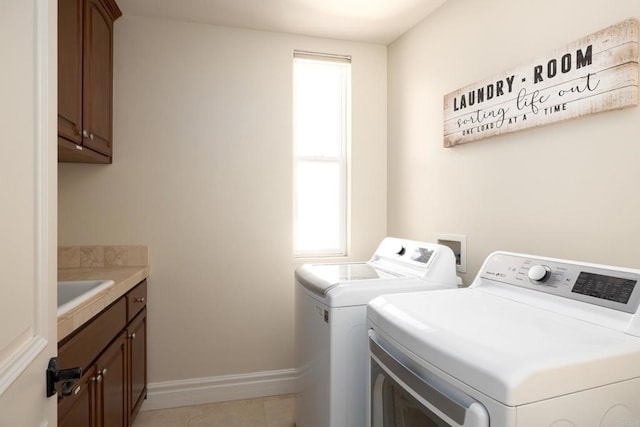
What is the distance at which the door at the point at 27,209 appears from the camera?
0.61 m

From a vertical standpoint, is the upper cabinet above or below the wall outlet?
above

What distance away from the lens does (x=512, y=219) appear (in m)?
1.76

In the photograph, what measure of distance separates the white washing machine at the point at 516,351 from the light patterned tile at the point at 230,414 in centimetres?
126

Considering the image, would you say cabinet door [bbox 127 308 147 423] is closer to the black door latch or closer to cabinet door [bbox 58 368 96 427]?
cabinet door [bbox 58 368 96 427]

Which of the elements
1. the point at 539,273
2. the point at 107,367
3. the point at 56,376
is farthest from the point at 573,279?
the point at 107,367

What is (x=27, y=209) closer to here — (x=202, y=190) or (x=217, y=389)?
(x=202, y=190)

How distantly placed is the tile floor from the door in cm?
169

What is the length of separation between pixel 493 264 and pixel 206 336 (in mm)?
1876

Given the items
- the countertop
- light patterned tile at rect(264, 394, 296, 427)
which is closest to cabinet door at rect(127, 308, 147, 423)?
the countertop

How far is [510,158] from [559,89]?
1.17ft

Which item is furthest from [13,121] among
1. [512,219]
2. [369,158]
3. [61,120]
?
[369,158]

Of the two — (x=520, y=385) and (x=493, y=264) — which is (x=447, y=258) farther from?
(x=520, y=385)

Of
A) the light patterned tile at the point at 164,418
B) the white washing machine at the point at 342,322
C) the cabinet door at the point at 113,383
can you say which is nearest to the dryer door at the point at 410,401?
the white washing machine at the point at 342,322

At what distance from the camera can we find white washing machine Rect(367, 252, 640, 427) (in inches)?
31.5
